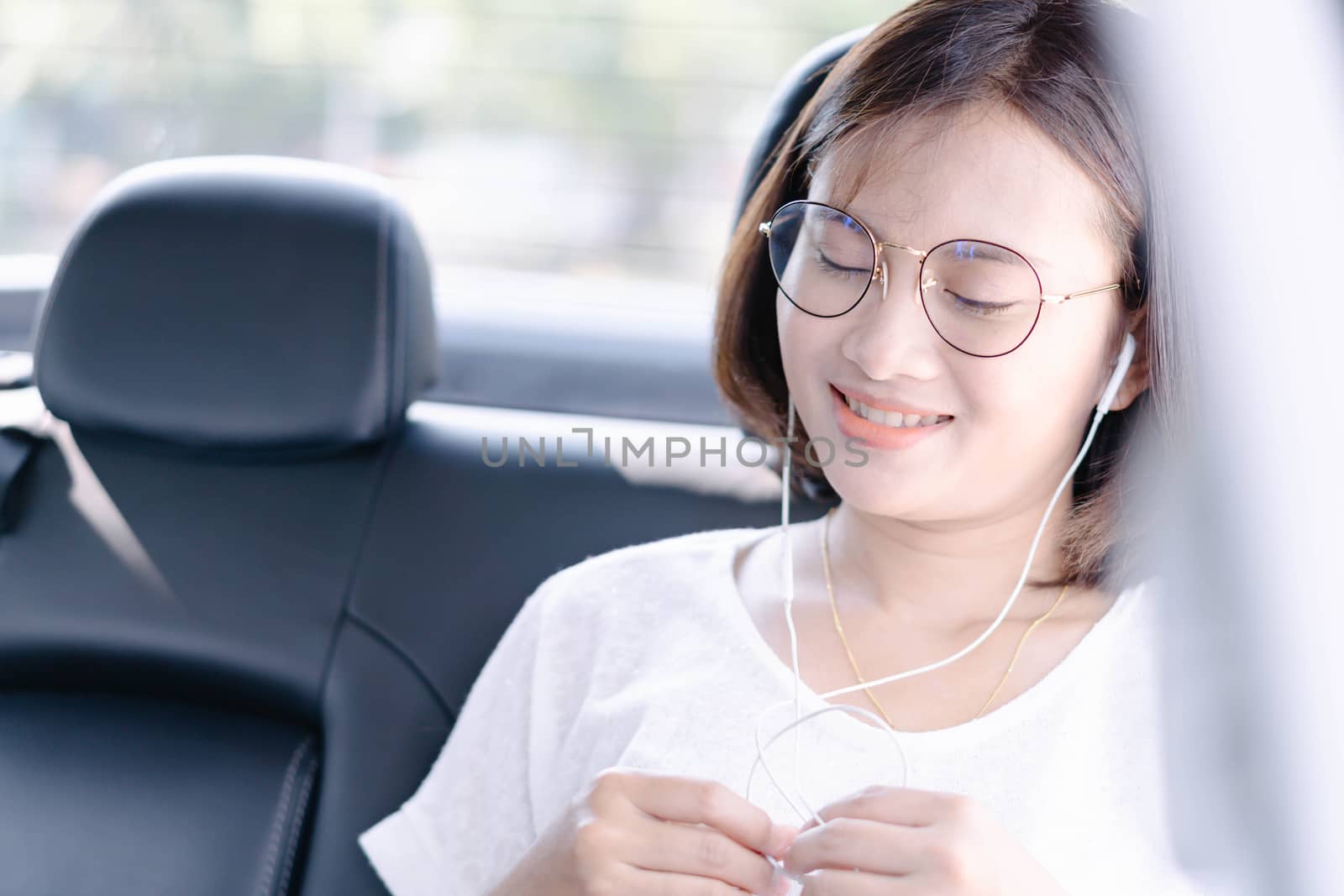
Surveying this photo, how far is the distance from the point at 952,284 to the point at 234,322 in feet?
2.69

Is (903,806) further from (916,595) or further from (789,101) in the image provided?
(789,101)

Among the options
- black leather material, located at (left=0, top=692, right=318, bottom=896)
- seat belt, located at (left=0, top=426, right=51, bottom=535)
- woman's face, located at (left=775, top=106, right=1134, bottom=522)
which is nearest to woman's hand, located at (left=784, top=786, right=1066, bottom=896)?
woman's face, located at (left=775, top=106, right=1134, bottom=522)

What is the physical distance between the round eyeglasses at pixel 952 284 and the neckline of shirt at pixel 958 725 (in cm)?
29

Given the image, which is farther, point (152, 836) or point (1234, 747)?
point (152, 836)

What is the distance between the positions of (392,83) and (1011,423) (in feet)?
5.92

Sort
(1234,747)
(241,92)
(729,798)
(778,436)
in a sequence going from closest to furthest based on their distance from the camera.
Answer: (1234,747) < (729,798) < (778,436) < (241,92)

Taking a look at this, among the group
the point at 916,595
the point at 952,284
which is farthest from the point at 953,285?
the point at 916,595

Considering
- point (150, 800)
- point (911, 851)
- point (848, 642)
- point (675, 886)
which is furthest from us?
point (150, 800)

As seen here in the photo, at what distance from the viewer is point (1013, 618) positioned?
115 cm

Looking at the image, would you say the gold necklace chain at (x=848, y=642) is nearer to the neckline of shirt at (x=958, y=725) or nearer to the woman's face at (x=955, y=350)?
the neckline of shirt at (x=958, y=725)

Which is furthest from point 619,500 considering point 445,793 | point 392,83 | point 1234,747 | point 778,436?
point 392,83

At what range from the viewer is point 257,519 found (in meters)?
1.46

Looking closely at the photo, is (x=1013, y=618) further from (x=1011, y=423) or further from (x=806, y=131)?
(x=806, y=131)

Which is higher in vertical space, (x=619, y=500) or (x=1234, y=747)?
(x=1234, y=747)
